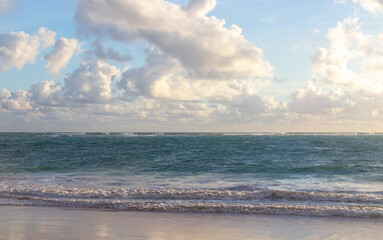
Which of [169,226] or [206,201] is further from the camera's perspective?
[206,201]

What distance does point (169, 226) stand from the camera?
9.73 metres

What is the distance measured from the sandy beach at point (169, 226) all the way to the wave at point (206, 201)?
62 cm

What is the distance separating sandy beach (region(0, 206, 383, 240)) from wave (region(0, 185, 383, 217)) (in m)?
0.62

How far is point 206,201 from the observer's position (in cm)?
1329

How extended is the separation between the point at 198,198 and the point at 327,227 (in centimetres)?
564

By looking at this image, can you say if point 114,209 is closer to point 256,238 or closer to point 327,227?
point 256,238

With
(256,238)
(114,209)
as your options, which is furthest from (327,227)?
(114,209)

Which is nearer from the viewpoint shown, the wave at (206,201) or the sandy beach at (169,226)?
the sandy beach at (169,226)

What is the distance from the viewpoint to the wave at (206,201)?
11.7 m

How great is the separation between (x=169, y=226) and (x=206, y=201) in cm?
379

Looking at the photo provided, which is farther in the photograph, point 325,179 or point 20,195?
point 325,179

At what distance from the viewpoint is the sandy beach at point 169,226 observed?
877cm

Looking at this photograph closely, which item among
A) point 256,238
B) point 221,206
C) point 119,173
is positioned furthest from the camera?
point 119,173

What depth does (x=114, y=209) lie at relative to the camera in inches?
473
